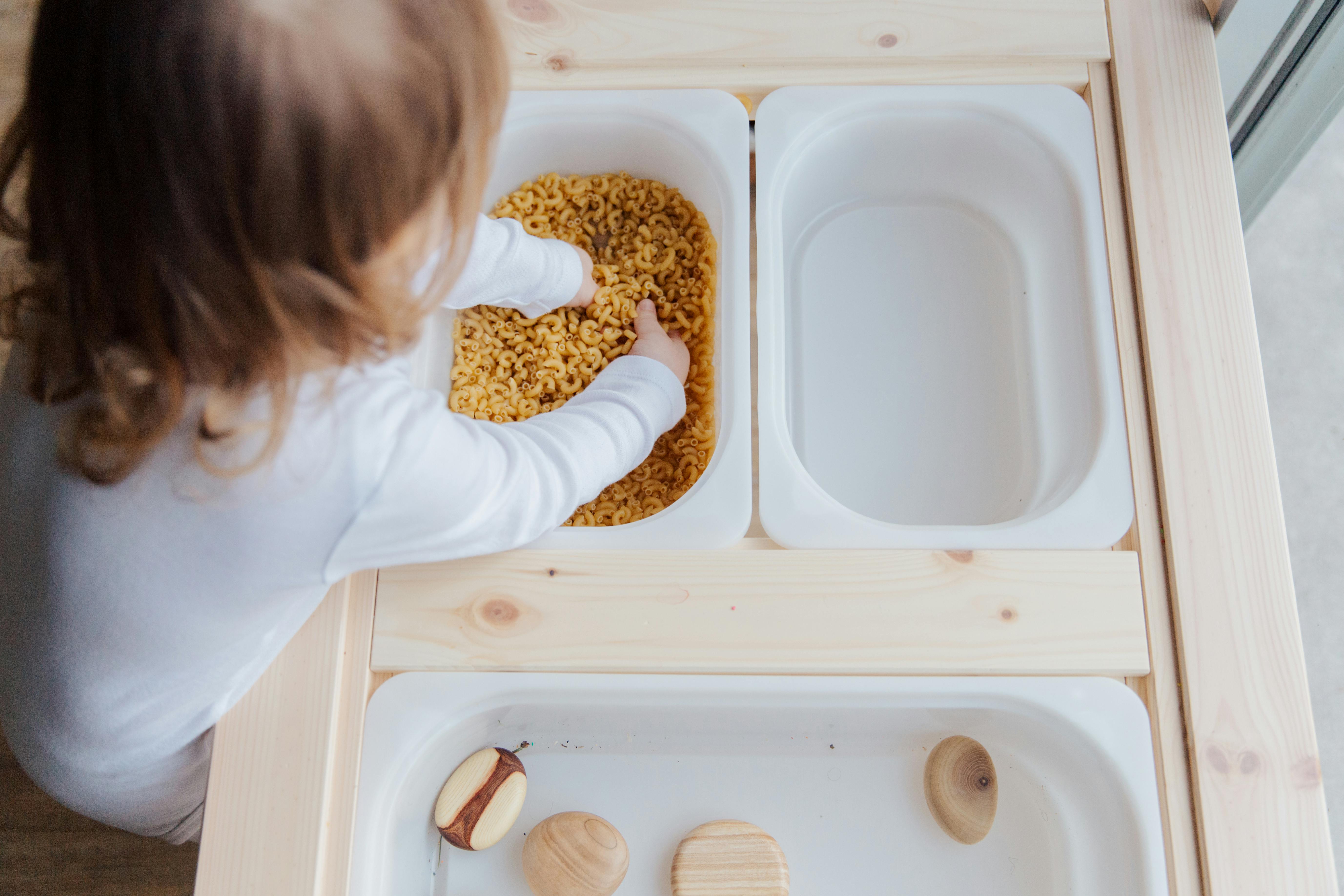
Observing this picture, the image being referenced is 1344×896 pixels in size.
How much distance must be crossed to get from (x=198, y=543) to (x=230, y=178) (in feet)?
0.78

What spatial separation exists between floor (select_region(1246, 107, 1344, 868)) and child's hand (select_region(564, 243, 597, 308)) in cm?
99

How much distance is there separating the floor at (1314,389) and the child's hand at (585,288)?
0.99 metres

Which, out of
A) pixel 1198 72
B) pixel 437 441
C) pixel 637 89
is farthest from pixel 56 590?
pixel 1198 72

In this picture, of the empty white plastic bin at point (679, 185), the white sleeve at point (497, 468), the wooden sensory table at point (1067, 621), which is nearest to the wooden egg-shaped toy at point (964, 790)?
the wooden sensory table at point (1067, 621)

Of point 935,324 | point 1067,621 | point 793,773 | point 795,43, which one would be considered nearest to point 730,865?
point 793,773

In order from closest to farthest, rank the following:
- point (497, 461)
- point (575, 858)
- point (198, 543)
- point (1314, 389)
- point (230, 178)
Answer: point (230, 178) < point (198, 543) < point (497, 461) < point (575, 858) < point (1314, 389)

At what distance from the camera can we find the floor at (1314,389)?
119cm

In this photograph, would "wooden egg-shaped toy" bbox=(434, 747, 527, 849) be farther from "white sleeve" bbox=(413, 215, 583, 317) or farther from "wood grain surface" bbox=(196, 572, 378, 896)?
"white sleeve" bbox=(413, 215, 583, 317)

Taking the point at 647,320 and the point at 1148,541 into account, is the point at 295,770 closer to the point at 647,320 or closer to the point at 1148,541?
the point at 647,320

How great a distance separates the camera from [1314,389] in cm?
129

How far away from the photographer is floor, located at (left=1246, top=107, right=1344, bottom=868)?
119 centimetres

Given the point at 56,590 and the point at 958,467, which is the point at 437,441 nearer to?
the point at 56,590

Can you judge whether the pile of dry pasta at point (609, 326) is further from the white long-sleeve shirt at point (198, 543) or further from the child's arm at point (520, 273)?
the white long-sleeve shirt at point (198, 543)

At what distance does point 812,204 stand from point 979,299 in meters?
0.22
